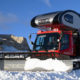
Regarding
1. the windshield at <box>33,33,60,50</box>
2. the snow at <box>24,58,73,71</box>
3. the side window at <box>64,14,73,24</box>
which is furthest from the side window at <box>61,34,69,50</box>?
the snow at <box>24,58,73,71</box>

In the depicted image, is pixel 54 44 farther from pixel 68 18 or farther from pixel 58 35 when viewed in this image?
pixel 68 18

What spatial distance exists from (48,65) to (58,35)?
5.84 feet

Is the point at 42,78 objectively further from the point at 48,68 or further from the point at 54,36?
the point at 54,36

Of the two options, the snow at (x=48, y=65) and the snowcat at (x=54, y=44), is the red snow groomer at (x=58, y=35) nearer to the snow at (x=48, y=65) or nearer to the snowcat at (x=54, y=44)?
the snowcat at (x=54, y=44)

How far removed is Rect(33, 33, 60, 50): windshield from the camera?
35.3 ft

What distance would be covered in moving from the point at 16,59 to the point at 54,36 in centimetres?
240

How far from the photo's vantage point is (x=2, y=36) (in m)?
86.8

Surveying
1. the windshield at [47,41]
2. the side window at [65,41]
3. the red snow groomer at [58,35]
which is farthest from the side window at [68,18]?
the windshield at [47,41]

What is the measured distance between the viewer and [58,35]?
10.8 meters

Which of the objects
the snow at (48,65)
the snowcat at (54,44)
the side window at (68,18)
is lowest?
the snow at (48,65)

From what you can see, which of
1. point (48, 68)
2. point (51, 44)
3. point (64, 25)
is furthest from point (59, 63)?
point (64, 25)

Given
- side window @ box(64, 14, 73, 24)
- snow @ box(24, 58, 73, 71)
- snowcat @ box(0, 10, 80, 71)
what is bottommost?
snow @ box(24, 58, 73, 71)

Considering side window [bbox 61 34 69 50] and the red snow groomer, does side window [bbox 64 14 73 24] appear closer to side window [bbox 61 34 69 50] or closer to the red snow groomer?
the red snow groomer

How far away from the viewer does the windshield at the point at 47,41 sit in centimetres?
1075
